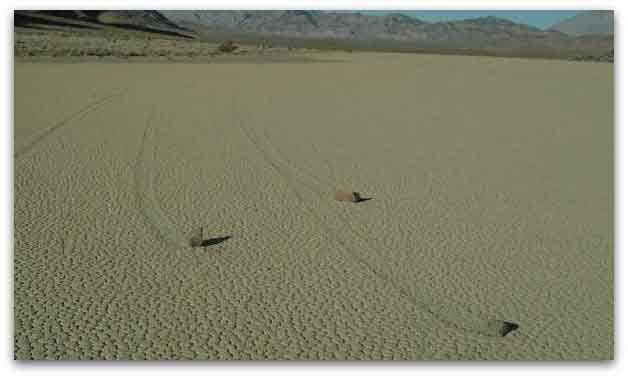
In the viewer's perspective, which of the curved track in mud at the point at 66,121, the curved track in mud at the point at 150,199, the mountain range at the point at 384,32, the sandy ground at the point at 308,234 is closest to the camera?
the sandy ground at the point at 308,234

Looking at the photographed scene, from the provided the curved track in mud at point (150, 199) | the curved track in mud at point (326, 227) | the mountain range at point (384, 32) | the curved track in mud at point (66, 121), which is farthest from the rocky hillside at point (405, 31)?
the curved track in mud at point (150, 199)

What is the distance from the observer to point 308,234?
630 cm

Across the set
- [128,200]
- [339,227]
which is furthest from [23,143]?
[339,227]

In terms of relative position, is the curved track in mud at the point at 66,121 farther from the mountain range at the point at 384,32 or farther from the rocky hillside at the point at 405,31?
the rocky hillside at the point at 405,31

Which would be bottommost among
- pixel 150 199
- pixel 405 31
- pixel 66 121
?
pixel 150 199

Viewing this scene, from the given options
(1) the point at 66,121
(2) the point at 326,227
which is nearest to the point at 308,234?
(2) the point at 326,227

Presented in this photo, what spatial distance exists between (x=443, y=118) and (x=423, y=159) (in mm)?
4164

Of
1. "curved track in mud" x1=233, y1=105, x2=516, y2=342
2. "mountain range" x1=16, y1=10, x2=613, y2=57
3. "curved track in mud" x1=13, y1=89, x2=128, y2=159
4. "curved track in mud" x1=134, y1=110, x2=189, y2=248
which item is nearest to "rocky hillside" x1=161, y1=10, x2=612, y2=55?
"mountain range" x1=16, y1=10, x2=613, y2=57

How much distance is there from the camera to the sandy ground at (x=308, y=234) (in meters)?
4.32

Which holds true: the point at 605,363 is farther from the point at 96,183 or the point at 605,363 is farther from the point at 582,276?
the point at 96,183

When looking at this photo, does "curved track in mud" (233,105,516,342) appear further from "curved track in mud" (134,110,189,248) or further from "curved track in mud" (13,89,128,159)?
"curved track in mud" (13,89,128,159)

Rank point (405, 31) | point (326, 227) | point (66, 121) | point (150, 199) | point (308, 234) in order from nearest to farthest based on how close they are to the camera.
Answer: point (308, 234) < point (326, 227) < point (150, 199) < point (66, 121) < point (405, 31)

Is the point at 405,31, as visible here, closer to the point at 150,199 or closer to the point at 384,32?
the point at 384,32

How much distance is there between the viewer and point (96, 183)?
794 centimetres
